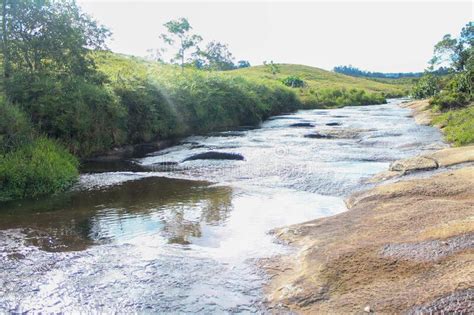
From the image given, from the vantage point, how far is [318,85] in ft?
364

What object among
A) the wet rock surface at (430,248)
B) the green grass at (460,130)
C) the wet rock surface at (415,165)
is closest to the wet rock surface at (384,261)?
the wet rock surface at (430,248)

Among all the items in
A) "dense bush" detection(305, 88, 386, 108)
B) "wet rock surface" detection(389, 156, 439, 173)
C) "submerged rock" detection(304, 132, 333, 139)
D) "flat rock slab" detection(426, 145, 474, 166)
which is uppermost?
"dense bush" detection(305, 88, 386, 108)

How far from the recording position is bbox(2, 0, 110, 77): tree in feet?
77.1

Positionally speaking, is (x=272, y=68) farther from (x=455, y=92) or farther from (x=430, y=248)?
(x=430, y=248)

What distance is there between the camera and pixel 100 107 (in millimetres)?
24594

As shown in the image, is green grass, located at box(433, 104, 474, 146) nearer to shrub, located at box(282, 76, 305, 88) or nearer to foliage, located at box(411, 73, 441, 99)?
foliage, located at box(411, 73, 441, 99)

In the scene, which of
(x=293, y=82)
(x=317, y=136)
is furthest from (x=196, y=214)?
(x=293, y=82)

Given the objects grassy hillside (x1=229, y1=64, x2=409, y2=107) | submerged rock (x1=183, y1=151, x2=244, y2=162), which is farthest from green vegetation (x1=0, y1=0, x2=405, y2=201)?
grassy hillside (x1=229, y1=64, x2=409, y2=107)

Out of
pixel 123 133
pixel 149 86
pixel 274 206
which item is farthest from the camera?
pixel 149 86

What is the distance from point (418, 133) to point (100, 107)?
69.8 feet

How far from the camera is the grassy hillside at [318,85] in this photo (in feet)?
268

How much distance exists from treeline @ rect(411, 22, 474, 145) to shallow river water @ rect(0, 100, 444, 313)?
4.76 metres

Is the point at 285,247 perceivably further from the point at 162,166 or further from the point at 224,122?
the point at 224,122

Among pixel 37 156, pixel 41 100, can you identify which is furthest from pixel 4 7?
pixel 37 156
